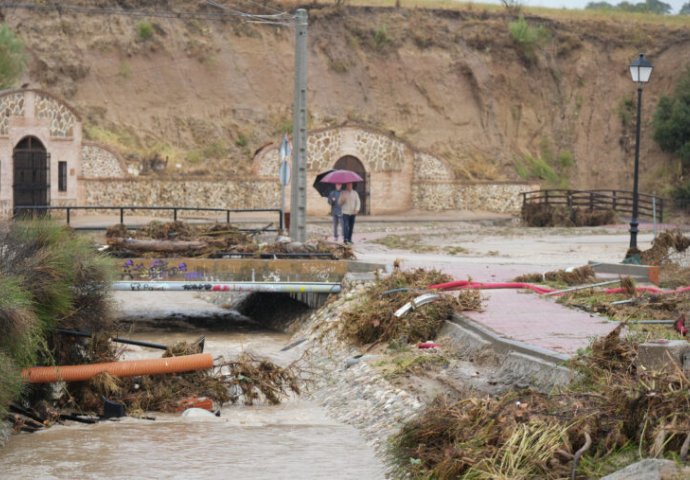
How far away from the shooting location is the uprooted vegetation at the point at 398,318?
17.7 metres

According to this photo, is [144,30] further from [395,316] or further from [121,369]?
[121,369]

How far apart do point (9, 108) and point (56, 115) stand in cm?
174

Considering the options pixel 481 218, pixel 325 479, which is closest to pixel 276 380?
pixel 325 479

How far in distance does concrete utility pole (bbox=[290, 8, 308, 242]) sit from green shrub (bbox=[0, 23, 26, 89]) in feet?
88.2

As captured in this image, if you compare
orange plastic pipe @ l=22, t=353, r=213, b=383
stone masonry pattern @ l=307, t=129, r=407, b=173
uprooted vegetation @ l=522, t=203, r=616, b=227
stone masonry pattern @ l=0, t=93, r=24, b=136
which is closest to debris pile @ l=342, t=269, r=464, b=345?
orange plastic pipe @ l=22, t=353, r=213, b=383

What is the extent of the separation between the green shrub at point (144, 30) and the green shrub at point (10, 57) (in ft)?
19.9

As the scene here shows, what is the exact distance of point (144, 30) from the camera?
58.5 meters

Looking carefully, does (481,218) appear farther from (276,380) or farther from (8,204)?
(276,380)

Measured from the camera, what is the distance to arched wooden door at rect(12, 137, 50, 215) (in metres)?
44.0

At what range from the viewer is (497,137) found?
6456 centimetres

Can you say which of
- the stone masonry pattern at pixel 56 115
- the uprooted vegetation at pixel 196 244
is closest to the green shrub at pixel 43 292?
the uprooted vegetation at pixel 196 244

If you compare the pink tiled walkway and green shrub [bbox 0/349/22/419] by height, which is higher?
the pink tiled walkway

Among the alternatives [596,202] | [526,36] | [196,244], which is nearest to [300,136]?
[196,244]

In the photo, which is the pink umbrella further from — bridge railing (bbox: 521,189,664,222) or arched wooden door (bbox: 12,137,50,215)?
bridge railing (bbox: 521,189,664,222)
